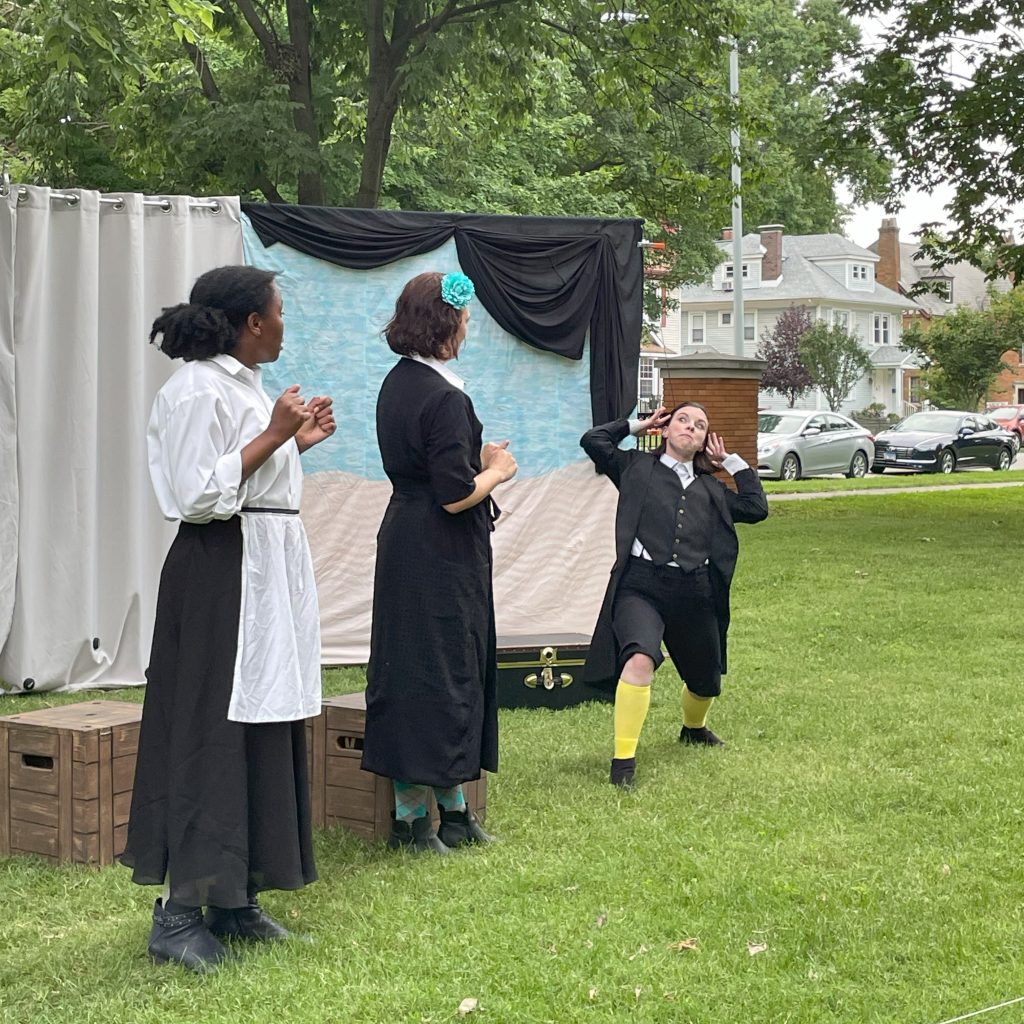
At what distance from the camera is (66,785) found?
511 cm

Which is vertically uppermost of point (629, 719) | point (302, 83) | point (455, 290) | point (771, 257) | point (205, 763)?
point (771, 257)

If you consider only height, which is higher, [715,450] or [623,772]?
[715,450]

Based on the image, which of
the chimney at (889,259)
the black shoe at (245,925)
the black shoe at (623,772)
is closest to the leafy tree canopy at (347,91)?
the black shoe at (623,772)

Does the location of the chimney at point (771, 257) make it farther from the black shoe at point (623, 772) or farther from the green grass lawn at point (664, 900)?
the black shoe at point (623, 772)

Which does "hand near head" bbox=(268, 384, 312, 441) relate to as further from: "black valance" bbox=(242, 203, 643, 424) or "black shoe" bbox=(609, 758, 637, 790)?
"black valance" bbox=(242, 203, 643, 424)

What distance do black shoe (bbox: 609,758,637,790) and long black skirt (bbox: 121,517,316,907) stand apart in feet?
7.45

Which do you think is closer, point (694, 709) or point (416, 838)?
point (416, 838)

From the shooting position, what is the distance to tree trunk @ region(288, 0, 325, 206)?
1505cm

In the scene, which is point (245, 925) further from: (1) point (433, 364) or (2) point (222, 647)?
(1) point (433, 364)

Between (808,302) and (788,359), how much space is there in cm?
1336

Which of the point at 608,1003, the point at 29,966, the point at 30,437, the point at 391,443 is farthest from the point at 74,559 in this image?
the point at 608,1003

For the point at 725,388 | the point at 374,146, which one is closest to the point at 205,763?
the point at 374,146

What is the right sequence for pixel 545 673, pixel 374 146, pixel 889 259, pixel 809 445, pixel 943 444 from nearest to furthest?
pixel 545 673 < pixel 374 146 < pixel 809 445 < pixel 943 444 < pixel 889 259

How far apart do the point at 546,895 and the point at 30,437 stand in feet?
16.1
